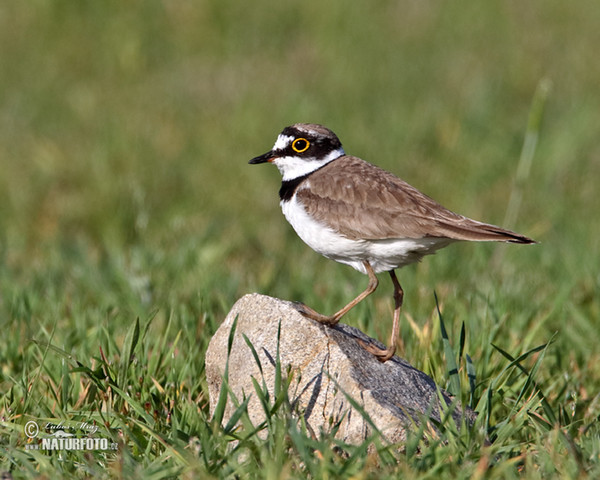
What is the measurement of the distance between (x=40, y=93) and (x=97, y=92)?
87 centimetres

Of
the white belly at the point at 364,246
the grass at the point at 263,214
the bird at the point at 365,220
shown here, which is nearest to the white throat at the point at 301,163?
the bird at the point at 365,220

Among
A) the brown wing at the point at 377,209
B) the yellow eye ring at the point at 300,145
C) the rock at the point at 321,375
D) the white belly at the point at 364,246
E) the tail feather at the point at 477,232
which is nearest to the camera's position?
the rock at the point at 321,375

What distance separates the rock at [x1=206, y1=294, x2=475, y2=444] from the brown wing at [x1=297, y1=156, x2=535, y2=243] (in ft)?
1.93

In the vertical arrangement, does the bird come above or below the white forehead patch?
below

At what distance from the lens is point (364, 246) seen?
460 centimetres

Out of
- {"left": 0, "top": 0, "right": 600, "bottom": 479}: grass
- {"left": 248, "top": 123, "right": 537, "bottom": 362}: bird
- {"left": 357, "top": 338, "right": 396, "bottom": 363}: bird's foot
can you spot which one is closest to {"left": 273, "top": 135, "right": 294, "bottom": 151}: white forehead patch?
{"left": 248, "top": 123, "right": 537, "bottom": 362}: bird

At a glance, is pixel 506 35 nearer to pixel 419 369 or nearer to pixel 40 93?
pixel 40 93

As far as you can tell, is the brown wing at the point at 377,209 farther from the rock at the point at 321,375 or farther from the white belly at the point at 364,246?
the rock at the point at 321,375

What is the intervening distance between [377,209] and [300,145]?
79cm

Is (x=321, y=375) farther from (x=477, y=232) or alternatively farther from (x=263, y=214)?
(x=263, y=214)

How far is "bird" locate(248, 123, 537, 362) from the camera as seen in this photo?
14.5ft

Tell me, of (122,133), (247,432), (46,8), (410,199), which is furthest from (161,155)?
(247,432)

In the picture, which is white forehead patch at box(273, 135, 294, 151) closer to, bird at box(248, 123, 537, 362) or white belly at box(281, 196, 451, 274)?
bird at box(248, 123, 537, 362)

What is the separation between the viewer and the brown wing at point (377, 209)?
440cm
